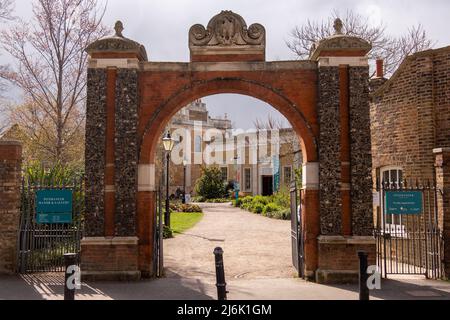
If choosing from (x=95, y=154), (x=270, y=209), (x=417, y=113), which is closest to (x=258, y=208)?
(x=270, y=209)

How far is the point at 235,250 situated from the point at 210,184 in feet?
86.2

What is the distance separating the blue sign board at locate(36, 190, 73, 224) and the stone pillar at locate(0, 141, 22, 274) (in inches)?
24.7

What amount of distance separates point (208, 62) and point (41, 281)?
573 centimetres

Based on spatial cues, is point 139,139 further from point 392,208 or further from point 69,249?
point 392,208

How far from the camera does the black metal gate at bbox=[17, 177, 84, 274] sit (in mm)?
9352

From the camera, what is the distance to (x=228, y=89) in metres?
9.27

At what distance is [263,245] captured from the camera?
47.9ft

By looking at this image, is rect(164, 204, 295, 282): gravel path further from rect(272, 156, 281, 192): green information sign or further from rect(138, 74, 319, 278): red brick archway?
rect(272, 156, 281, 192): green information sign

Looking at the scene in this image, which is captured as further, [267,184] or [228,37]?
[267,184]

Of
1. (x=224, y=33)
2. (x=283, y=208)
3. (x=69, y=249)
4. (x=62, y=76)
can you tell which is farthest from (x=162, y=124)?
(x=283, y=208)

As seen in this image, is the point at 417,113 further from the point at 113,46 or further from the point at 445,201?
the point at 113,46

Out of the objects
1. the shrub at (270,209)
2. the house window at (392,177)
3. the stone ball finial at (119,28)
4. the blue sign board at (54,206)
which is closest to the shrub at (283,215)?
the shrub at (270,209)

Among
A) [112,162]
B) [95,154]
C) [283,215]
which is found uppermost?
[95,154]

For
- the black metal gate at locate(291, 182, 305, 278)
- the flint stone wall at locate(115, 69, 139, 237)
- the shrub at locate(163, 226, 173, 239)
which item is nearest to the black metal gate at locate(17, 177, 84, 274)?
the flint stone wall at locate(115, 69, 139, 237)
